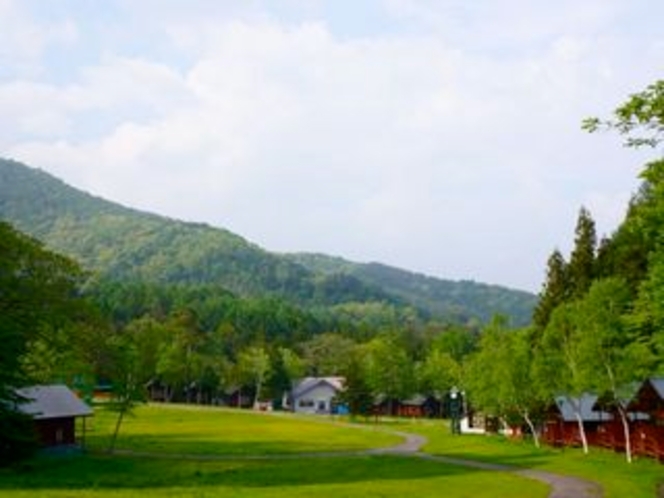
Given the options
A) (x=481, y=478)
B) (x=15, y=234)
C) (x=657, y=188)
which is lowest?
(x=481, y=478)

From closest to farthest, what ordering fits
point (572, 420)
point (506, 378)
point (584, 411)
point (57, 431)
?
1. point (57, 431)
2. point (572, 420)
3. point (584, 411)
4. point (506, 378)

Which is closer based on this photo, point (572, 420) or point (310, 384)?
point (572, 420)

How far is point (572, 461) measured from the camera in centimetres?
5159

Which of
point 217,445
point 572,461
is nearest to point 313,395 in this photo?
point 217,445

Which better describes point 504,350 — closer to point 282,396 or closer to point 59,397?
point 59,397

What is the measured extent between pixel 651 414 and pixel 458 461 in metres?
11.8

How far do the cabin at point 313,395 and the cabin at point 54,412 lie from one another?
3629 inches

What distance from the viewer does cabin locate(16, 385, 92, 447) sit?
59562 mm

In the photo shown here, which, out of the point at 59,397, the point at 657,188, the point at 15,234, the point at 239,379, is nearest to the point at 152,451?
the point at 59,397

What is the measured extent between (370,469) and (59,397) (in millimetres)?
25551

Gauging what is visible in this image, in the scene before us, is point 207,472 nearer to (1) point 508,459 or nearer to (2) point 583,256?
(1) point 508,459

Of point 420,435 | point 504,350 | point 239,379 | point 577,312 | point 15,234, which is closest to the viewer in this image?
point 15,234

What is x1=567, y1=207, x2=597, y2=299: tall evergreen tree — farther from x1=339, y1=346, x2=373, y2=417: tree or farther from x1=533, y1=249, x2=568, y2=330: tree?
x1=339, y1=346, x2=373, y2=417: tree

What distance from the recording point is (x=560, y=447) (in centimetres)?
6875
